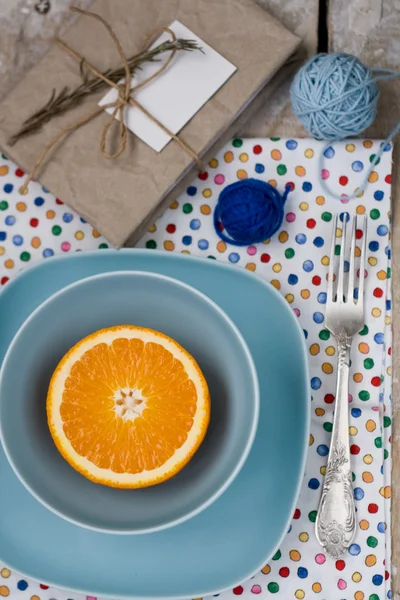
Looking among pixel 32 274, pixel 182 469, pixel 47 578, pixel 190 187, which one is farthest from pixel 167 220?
pixel 47 578

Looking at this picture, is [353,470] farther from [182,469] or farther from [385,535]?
[182,469]

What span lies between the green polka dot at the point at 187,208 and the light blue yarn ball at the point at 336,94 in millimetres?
161

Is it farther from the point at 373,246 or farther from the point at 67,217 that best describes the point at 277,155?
the point at 67,217

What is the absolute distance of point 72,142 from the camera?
783 millimetres

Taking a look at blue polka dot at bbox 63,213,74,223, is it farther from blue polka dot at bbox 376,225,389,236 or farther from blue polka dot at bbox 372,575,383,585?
blue polka dot at bbox 372,575,383,585

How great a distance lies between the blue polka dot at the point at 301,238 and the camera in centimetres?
79

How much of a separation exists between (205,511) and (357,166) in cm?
41

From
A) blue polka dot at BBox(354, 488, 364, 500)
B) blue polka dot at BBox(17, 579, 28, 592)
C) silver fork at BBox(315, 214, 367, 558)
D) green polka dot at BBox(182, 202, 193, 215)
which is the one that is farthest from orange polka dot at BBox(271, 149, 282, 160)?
blue polka dot at BBox(17, 579, 28, 592)

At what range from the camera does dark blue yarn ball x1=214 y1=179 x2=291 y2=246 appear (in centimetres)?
75

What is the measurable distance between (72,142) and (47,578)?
0.46m

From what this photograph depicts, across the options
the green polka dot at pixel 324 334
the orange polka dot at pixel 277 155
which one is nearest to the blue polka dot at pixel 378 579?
the green polka dot at pixel 324 334

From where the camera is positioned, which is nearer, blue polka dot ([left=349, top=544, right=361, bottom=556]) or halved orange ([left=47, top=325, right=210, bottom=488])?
halved orange ([left=47, top=325, right=210, bottom=488])

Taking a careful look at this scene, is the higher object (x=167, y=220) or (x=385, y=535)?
(x=167, y=220)

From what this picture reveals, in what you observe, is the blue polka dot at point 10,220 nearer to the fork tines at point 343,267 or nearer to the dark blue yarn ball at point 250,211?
the dark blue yarn ball at point 250,211
